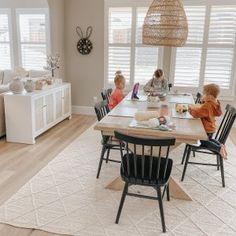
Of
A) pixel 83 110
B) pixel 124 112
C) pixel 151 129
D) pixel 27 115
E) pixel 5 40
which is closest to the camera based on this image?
pixel 151 129

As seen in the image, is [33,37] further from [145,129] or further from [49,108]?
[145,129]

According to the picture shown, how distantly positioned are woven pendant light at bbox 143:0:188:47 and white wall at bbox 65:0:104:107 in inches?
114

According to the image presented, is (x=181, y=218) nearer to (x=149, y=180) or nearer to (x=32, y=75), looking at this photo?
(x=149, y=180)

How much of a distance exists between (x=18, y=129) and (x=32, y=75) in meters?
2.04

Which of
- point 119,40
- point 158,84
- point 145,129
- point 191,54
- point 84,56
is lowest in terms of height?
point 145,129

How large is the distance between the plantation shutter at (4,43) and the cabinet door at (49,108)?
2413 millimetres

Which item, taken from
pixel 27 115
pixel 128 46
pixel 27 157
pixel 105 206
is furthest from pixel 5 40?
pixel 105 206

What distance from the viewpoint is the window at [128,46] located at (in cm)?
554

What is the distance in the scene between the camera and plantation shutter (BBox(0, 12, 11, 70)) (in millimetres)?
6434

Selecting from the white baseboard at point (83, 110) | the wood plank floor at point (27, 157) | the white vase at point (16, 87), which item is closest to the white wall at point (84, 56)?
the white baseboard at point (83, 110)

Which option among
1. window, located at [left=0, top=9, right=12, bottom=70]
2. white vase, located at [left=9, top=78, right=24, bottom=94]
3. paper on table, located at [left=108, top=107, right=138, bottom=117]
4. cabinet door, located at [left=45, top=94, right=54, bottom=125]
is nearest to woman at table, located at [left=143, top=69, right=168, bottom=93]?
paper on table, located at [left=108, top=107, right=138, bottom=117]

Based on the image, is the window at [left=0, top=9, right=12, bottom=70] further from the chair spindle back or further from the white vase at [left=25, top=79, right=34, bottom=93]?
the chair spindle back

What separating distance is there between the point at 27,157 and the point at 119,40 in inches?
123

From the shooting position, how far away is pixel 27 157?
388cm
